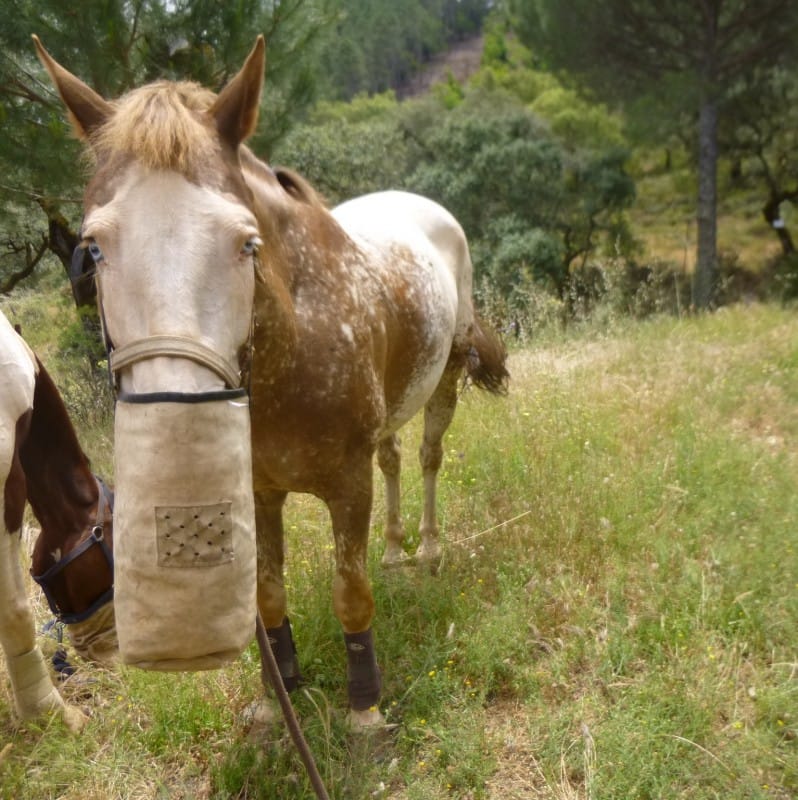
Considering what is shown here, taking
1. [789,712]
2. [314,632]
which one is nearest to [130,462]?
[314,632]

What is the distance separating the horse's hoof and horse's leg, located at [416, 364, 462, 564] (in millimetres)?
1098

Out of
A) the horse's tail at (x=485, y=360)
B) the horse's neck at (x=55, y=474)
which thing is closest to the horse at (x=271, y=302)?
the horse's tail at (x=485, y=360)

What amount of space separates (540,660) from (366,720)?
2.20ft

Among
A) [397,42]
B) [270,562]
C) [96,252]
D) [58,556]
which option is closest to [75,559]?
Answer: [58,556]

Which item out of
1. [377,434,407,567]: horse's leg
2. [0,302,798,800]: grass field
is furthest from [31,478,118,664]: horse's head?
[377,434,407,567]: horse's leg

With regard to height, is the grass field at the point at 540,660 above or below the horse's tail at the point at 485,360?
below

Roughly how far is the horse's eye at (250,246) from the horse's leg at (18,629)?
50.8 inches

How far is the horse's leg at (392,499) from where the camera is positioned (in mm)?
3176

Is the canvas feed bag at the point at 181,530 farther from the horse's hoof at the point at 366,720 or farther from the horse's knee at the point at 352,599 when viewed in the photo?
the horse's hoof at the point at 366,720

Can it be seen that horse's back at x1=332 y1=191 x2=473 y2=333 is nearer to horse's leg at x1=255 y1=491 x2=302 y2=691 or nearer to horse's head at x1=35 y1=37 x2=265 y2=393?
horse's leg at x1=255 y1=491 x2=302 y2=691

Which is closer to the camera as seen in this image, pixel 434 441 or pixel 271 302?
pixel 271 302

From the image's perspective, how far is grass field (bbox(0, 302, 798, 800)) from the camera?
192 centimetres

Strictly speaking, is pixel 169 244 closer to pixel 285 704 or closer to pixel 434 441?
pixel 285 704

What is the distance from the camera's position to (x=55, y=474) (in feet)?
7.99
